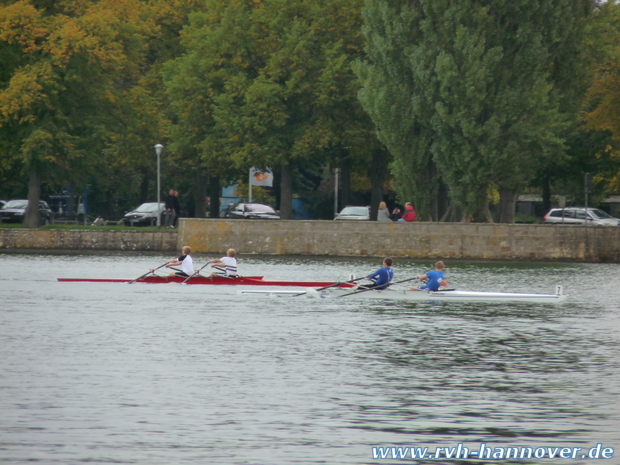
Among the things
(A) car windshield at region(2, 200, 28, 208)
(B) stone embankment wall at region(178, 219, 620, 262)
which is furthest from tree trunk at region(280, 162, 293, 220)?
(A) car windshield at region(2, 200, 28, 208)

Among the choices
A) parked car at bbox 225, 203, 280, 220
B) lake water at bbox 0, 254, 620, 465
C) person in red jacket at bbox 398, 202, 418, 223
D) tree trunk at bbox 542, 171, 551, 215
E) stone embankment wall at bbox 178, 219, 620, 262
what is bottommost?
lake water at bbox 0, 254, 620, 465

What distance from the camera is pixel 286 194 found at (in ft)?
211

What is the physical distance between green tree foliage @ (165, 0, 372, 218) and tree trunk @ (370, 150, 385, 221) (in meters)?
2.56

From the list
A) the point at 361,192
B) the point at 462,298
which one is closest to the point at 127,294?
the point at 462,298

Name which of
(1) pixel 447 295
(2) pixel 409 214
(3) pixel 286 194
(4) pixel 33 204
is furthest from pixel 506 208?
(1) pixel 447 295

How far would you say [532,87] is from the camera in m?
50.6

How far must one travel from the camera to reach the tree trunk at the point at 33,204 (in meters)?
62.4

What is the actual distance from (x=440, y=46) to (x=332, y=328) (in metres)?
26.9

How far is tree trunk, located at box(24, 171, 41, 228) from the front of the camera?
6238 cm

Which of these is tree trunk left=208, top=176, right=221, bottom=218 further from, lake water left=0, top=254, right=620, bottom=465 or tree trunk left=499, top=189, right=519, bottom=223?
lake water left=0, top=254, right=620, bottom=465

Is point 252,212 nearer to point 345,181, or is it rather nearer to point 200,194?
point 345,181

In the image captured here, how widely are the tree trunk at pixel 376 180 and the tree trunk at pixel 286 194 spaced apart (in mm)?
4351

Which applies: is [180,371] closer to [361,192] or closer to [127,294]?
[127,294]

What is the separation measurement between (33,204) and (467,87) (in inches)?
992
